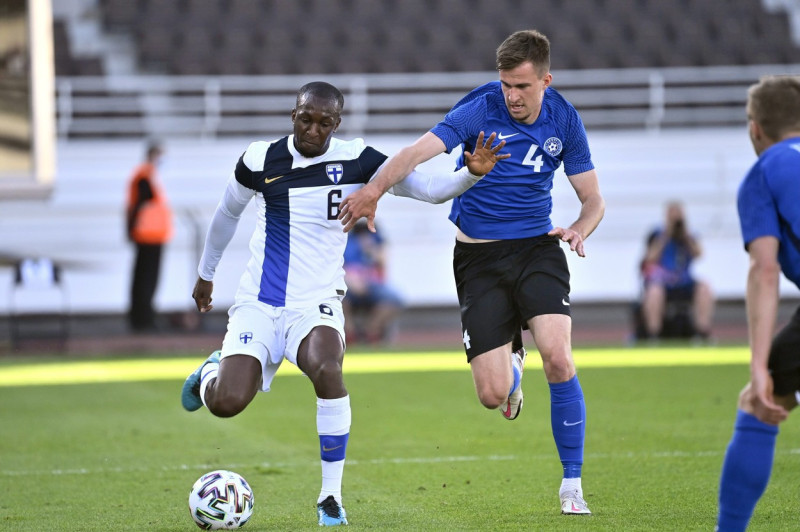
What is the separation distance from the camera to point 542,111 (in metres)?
5.88

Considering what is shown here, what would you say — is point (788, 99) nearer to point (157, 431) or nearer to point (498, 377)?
point (498, 377)

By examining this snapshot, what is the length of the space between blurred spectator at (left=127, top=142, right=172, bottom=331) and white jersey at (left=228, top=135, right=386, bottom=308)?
10296 millimetres

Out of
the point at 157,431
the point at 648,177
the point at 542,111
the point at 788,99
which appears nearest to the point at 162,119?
the point at 648,177

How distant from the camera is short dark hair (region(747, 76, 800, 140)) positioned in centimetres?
395

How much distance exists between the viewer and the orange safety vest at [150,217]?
15.8 metres

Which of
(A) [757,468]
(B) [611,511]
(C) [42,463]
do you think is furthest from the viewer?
(C) [42,463]

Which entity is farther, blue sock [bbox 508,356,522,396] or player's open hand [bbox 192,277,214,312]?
blue sock [bbox 508,356,522,396]

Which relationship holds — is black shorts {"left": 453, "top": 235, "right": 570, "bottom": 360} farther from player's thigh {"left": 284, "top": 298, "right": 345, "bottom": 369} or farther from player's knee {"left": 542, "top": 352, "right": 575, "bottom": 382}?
player's thigh {"left": 284, "top": 298, "right": 345, "bottom": 369}

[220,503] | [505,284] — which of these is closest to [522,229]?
[505,284]

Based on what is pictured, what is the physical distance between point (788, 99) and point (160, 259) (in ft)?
43.1

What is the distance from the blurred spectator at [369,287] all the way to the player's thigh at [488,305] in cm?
972

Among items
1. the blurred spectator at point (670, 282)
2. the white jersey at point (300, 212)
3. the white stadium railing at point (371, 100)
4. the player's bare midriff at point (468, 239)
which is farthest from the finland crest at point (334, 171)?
the white stadium railing at point (371, 100)

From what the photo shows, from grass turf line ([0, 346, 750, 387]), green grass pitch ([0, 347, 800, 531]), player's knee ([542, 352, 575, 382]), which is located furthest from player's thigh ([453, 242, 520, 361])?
grass turf line ([0, 346, 750, 387])

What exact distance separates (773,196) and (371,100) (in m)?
17.9
